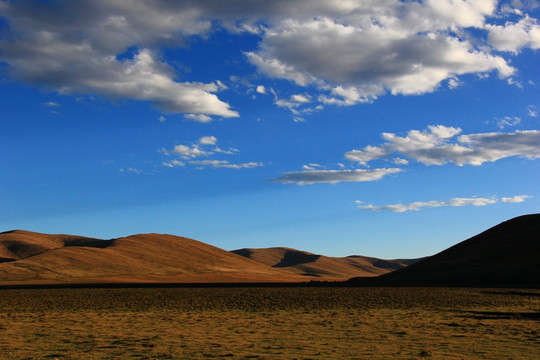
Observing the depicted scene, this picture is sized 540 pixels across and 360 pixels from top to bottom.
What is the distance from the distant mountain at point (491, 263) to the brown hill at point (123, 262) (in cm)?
3767

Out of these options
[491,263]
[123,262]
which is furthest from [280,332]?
[123,262]

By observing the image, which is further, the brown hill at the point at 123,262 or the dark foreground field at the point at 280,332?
the brown hill at the point at 123,262

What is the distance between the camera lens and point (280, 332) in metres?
22.1

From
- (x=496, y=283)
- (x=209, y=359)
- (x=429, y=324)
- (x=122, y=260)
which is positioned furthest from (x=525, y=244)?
(x=122, y=260)

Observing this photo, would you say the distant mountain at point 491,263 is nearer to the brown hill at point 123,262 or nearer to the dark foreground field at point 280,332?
the dark foreground field at point 280,332

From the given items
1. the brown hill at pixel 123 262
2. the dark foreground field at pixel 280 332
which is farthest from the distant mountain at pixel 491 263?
the brown hill at pixel 123 262

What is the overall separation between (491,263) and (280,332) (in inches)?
2711

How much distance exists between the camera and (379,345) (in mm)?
17984

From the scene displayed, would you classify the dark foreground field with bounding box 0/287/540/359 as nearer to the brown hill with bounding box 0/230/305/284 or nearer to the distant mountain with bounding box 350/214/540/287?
the distant mountain with bounding box 350/214/540/287

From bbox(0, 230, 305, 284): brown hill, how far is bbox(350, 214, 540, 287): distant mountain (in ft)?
124

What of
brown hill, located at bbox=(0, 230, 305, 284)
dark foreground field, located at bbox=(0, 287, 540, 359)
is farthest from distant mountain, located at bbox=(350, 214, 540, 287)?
brown hill, located at bbox=(0, 230, 305, 284)

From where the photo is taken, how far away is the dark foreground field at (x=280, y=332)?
1636 centimetres

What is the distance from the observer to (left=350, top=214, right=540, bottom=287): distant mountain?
6804 cm

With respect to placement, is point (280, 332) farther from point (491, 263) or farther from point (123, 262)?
point (123, 262)
